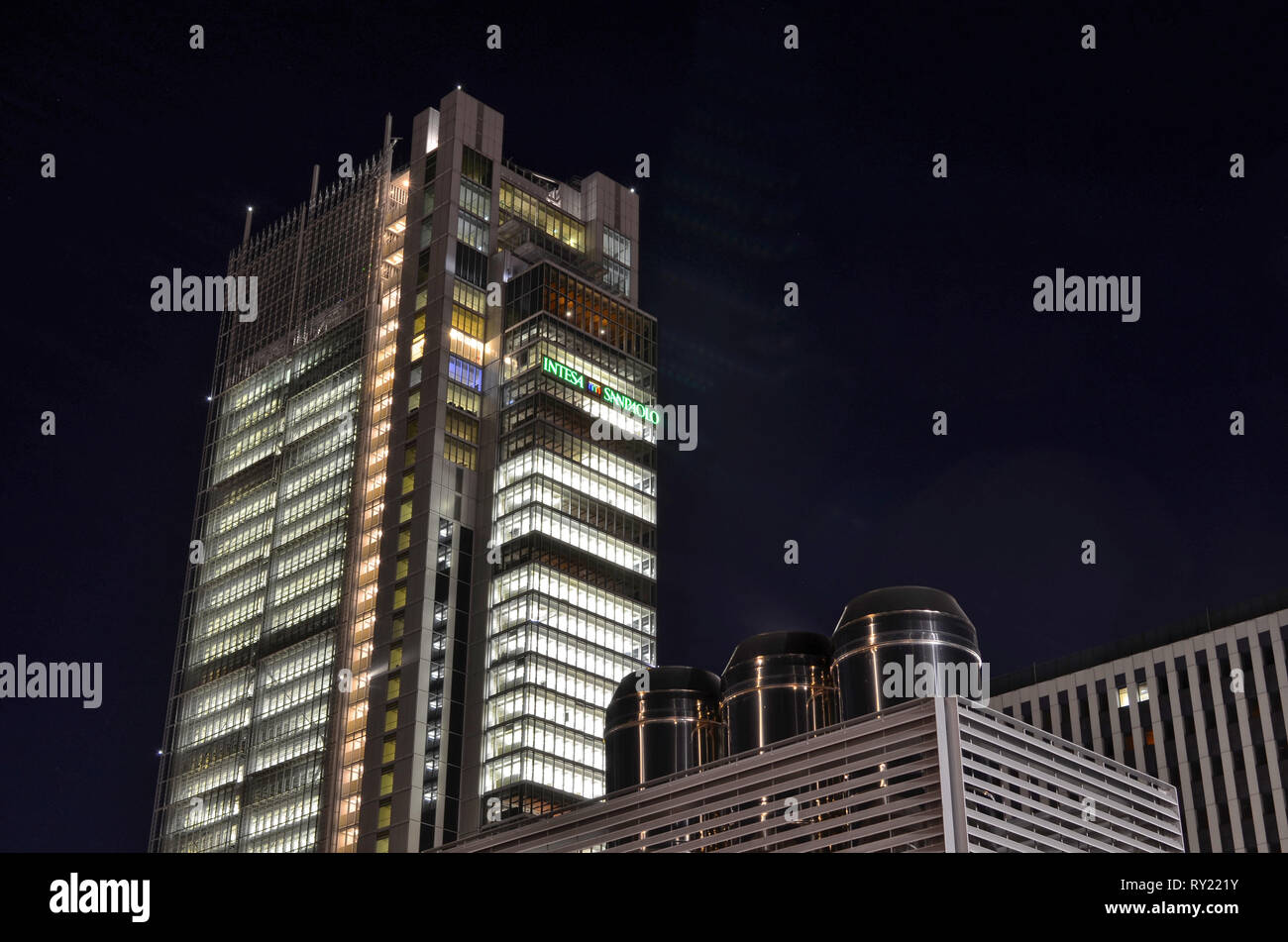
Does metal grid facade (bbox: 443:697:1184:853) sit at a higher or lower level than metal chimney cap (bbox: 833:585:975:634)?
lower

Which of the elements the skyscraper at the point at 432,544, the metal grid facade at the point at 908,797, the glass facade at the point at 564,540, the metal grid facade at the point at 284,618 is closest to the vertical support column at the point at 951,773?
the metal grid facade at the point at 908,797

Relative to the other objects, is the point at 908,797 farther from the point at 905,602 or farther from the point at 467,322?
the point at 467,322

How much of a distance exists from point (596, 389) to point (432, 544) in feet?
85.6

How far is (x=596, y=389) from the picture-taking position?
7052 inches

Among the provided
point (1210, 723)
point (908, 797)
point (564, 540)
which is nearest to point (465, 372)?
point (564, 540)

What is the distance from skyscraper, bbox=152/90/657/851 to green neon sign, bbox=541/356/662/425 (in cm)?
24

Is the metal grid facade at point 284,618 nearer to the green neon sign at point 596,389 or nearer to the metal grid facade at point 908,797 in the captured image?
the green neon sign at point 596,389

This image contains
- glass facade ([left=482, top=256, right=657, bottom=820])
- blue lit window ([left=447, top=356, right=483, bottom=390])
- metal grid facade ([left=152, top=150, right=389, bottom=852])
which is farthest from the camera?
blue lit window ([left=447, top=356, right=483, bottom=390])

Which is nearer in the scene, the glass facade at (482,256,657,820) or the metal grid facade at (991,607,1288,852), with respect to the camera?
the metal grid facade at (991,607,1288,852)

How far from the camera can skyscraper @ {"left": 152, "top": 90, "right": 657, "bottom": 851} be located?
159250 millimetres

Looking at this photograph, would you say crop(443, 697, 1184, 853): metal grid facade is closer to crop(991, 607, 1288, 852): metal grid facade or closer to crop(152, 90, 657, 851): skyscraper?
crop(991, 607, 1288, 852): metal grid facade

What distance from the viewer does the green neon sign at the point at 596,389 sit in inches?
6929

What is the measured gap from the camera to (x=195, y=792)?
181750 millimetres

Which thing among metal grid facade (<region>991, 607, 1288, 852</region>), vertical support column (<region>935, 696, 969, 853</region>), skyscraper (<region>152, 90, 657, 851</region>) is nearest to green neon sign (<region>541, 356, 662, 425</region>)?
skyscraper (<region>152, 90, 657, 851</region>)
